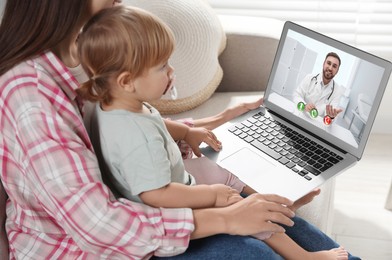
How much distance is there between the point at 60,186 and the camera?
1.08m

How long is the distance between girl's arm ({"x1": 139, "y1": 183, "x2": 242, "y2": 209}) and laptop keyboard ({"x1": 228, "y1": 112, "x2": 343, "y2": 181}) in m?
0.24

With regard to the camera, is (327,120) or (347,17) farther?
(347,17)

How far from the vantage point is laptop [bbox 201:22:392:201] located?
1.40 metres

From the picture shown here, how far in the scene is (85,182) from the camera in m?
1.09

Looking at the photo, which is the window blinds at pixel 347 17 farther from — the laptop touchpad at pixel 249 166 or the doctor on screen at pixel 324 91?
the laptop touchpad at pixel 249 166

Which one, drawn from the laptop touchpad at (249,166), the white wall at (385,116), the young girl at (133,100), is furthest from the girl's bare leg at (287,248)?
the white wall at (385,116)

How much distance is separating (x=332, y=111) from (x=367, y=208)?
2.23ft

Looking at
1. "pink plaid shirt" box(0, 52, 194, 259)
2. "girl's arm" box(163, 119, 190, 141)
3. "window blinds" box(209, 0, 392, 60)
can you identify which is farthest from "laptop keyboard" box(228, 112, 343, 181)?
"window blinds" box(209, 0, 392, 60)

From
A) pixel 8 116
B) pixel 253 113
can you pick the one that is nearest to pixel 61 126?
pixel 8 116

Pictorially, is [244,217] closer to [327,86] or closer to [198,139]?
[198,139]

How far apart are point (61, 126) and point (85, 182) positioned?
0.35 ft

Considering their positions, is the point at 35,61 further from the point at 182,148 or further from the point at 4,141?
the point at 182,148

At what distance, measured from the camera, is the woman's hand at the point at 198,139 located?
147 centimetres

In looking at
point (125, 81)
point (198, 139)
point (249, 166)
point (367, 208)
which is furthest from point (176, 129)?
point (367, 208)
